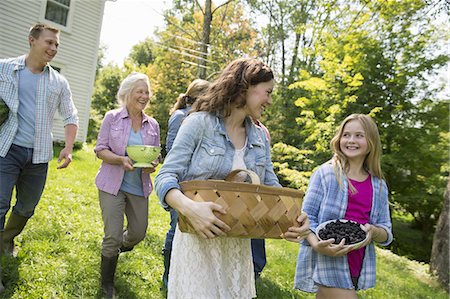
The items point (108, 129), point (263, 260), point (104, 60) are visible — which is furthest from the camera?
point (104, 60)

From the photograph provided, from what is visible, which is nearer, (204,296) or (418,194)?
(204,296)

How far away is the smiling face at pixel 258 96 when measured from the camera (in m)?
1.72

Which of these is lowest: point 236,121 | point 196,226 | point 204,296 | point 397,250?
point 397,250

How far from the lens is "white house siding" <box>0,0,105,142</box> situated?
414 inches

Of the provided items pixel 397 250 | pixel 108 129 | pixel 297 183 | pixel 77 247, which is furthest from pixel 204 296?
pixel 397 250

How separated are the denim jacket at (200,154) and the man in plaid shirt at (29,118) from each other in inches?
73.0

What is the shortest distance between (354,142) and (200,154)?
142cm

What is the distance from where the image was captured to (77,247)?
150 inches

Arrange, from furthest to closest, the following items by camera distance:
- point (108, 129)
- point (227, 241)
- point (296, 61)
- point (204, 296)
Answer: point (296, 61), point (108, 129), point (227, 241), point (204, 296)

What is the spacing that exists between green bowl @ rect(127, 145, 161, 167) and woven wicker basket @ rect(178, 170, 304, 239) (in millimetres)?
1469

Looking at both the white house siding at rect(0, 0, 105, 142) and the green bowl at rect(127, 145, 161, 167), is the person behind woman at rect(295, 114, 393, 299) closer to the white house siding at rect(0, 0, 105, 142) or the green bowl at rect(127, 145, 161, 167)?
the green bowl at rect(127, 145, 161, 167)

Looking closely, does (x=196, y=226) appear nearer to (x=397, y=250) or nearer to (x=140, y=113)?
(x=140, y=113)

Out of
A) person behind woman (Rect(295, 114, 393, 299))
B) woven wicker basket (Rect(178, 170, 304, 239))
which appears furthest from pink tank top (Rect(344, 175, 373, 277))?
woven wicker basket (Rect(178, 170, 304, 239))

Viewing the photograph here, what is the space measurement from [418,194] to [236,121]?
11451 millimetres
